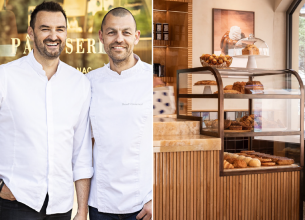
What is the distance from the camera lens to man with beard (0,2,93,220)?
1.30 metres

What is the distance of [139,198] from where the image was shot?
5.29ft

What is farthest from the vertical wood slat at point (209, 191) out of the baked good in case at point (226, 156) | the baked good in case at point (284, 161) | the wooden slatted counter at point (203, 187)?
the baked good in case at point (226, 156)

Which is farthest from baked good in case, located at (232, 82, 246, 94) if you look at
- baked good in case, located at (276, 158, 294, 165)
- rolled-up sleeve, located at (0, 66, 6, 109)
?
rolled-up sleeve, located at (0, 66, 6, 109)

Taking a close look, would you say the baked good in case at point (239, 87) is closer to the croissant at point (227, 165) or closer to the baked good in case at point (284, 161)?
the croissant at point (227, 165)

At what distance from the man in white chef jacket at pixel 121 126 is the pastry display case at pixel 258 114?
141cm

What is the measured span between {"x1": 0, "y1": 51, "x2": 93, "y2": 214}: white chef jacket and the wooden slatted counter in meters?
1.27

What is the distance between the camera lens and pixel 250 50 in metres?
3.29

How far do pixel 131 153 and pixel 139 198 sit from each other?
23 centimetres

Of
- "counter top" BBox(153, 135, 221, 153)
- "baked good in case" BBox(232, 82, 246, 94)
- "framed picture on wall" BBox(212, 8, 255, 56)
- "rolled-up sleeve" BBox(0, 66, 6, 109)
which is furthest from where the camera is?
"framed picture on wall" BBox(212, 8, 255, 56)

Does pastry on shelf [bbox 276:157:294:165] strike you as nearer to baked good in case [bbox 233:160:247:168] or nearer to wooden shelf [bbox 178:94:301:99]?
baked good in case [bbox 233:160:247:168]

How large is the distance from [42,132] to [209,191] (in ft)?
6.05

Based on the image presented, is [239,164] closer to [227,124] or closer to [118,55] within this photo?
[227,124]

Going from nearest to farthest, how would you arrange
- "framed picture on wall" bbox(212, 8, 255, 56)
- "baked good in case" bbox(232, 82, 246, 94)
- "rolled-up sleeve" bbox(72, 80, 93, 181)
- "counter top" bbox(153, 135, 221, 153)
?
"rolled-up sleeve" bbox(72, 80, 93, 181) < "counter top" bbox(153, 135, 221, 153) < "baked good in case" bbox(232, 82, 246, 94) < "framed picture on wall" bbox(212, 8, 255, 56)

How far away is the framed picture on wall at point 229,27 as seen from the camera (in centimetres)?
533
